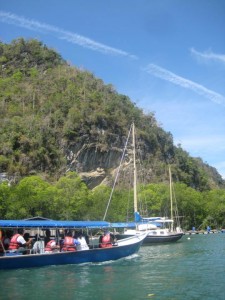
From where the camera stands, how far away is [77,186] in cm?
7400

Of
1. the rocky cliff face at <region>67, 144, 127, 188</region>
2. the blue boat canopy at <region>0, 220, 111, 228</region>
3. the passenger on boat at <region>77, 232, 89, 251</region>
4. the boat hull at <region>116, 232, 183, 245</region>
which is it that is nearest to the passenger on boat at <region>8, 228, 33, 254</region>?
the blue boat canopy at <region>0, 220, 111, 228</region>

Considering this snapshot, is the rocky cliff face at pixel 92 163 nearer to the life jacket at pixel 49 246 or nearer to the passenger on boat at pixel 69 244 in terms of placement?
the passenger on boat at pixel 69 244

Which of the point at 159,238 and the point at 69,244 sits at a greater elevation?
the point at 69,244

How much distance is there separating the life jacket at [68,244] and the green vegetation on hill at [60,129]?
31.3 metres

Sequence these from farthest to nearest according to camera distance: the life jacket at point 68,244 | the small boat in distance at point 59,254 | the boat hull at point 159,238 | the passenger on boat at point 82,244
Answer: the boat hull at point 159,238
the passenger on boat at point 82,244
the life jacket at point 68,244
the small boat in distance at point 59,254

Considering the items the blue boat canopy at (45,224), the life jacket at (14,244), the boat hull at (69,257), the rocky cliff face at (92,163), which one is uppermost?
the rocky cliff face at (92,163)

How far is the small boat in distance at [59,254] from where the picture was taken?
84.6ft

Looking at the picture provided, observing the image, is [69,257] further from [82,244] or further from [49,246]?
[82,244]

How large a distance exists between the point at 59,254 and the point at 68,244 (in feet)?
4.02

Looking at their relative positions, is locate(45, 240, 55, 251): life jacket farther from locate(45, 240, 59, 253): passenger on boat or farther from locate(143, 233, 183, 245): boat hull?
locate(143, 233, 183, 245): boat hull

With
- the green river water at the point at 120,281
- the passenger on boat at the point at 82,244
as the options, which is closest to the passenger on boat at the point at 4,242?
the green river water at the point at 120,281

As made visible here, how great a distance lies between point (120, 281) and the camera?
69.9 ft

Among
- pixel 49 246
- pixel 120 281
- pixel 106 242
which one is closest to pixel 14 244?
pixel 49 246

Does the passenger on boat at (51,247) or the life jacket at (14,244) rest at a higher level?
the life jacket at (14,244)
